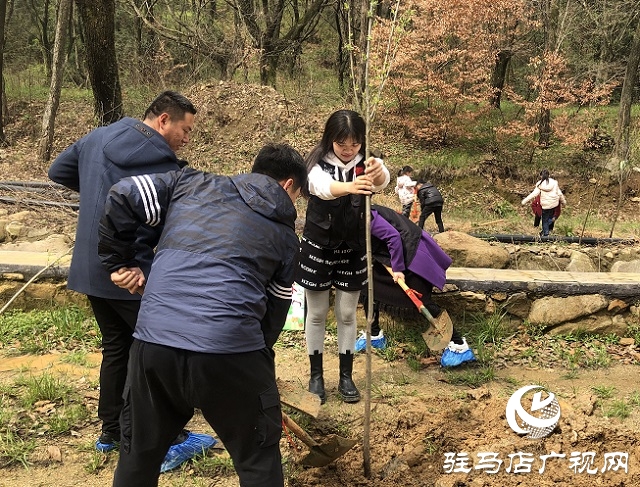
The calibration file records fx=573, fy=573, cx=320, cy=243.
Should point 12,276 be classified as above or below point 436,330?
above

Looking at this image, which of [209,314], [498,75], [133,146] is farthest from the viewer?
[498,75]

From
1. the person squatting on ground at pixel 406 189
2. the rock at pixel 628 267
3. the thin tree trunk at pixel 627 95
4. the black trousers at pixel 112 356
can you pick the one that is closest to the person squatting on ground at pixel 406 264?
the black trousers at pixel 112 356

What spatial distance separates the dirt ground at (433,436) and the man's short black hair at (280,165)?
4.58ft

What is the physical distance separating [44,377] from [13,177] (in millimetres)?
8856

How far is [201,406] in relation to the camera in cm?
187

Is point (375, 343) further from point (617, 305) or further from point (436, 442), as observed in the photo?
point (617, 305)

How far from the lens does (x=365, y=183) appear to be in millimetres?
2662

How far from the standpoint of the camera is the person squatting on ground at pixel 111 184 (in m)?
2.57

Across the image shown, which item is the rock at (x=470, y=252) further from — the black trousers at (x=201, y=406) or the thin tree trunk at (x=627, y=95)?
the thin tree trunk at (x=627, y=95)

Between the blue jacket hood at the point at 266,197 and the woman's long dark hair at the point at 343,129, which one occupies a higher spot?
the woman's long dark hair at the point at 343,129

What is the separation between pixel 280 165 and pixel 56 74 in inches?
437

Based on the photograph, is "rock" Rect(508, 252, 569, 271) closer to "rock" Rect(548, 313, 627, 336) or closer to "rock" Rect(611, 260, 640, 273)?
"rock" Rect(611, 260, 640, 273)

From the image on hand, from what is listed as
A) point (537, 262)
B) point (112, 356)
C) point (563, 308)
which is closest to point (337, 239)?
point (112, 356)

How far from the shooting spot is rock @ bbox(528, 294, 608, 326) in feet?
13.5
